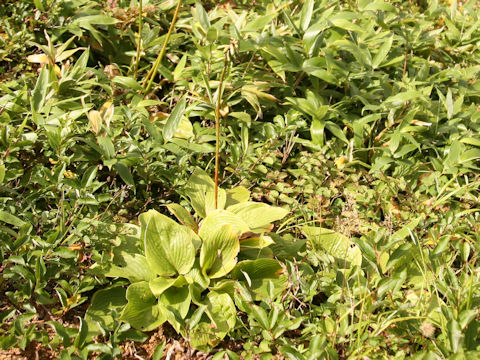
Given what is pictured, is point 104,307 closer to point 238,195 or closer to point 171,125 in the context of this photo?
point 238,195

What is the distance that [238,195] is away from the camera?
2891mm

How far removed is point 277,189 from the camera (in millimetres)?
3041

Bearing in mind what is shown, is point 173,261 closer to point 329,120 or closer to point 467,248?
point 467,248

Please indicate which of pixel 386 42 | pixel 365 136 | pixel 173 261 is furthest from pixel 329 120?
pixel 173 261

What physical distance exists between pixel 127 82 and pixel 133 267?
4.72ft

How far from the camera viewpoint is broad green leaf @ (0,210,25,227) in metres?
2.29

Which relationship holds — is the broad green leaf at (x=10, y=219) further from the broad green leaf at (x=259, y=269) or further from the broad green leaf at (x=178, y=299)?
the broad green leaf at (x=259, y=269)

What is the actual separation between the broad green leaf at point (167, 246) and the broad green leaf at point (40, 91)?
1.08 m

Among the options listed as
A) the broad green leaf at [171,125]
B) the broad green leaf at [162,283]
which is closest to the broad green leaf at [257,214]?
the broad green leaf at [162,283]

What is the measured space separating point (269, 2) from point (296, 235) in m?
2.24

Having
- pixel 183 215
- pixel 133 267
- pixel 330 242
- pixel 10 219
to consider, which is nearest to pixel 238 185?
pixel 183 215

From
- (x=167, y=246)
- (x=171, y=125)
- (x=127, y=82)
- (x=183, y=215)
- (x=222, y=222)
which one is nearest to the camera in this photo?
(x=167, y=246)

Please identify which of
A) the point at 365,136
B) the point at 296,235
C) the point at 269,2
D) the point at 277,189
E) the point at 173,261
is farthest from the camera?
the point at 269,2

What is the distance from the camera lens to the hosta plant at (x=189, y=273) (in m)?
2.28
